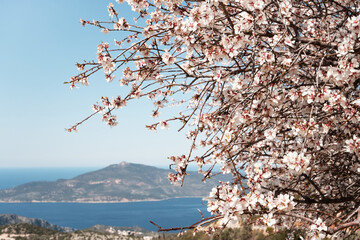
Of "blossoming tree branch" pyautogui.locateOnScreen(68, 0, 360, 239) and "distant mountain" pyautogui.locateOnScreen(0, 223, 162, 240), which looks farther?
"distant mountain" pyautogui.locateOnScreen(0, 223, 162, 240)

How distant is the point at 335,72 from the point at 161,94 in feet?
7.05

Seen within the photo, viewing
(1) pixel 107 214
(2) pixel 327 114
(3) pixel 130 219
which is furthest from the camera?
(1) pixel 107 214

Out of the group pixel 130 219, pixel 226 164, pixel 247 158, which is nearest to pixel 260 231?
pixel 247 158

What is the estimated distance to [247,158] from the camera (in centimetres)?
481

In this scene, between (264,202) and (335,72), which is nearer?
(264,202)

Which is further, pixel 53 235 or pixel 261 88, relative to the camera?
pixel 53 235

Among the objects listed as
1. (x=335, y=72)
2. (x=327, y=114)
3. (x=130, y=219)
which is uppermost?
(x=335, y=72)

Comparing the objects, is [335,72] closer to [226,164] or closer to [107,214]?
[226,164]

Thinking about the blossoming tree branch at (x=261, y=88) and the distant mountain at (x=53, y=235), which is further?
the distant mountain at (x=53, y=235)

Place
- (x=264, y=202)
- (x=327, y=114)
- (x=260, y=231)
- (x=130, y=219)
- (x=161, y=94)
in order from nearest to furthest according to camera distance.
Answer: (x=264, y=202), (x=327, y=114), (x=161, y=94), (x=260, y=231), (x=130, y=219)

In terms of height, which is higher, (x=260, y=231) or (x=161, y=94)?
(x=161, y=94)

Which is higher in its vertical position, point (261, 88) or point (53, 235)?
point (261, 88)

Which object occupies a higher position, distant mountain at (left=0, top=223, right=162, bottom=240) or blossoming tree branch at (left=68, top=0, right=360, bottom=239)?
blossoming tree branch at (left=68, top=0, right=360, bottom=239)

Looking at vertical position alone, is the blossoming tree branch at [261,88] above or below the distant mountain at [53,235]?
above
